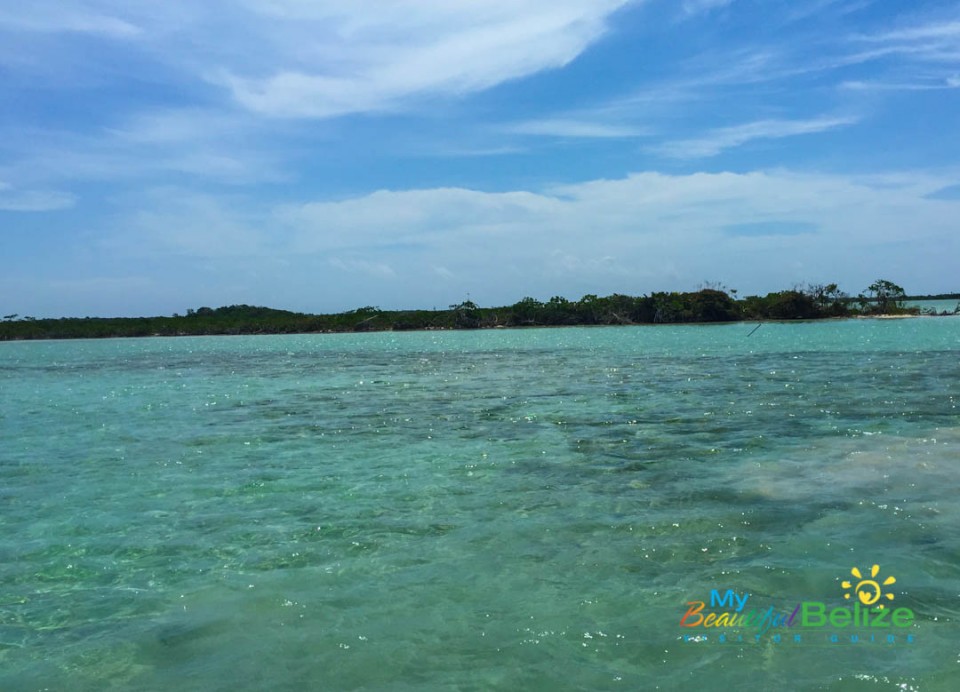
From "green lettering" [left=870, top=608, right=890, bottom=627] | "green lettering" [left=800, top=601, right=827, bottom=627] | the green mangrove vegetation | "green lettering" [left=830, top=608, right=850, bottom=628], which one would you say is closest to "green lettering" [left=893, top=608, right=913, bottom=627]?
"green lettering" [left=870, top=608, right=890, bottom=627]

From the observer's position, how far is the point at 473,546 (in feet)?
25.2

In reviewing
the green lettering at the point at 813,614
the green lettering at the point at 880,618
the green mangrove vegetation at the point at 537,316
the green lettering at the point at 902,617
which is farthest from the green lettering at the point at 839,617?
the green mangrove vegetation at the point at 537,316

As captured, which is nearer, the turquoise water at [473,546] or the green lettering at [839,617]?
the turquoise water at [473,546]

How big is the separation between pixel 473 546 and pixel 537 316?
10321 cm

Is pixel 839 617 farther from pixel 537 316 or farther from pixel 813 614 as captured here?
pixel 537 316

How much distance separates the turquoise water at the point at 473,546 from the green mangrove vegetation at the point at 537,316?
8584cm

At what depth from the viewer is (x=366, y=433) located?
1595 centimetres

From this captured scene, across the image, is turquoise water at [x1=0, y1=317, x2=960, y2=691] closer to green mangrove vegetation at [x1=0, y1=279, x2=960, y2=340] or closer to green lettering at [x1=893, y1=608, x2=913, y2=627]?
green lettering at [x1=893, y1=608, x2=913, y2=627]

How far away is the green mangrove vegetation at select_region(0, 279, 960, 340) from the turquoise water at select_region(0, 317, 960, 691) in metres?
85.8

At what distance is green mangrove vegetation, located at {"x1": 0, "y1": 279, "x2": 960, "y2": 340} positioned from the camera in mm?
99625

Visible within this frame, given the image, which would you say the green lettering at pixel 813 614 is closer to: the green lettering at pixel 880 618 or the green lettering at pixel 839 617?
the green lettering at pixel 839 617

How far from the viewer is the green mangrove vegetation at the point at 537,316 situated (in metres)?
99.6

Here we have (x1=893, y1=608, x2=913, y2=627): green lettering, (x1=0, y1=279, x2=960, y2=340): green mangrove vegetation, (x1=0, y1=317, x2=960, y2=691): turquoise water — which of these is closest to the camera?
(x1=0, y1=317, x2=960, y2=691): turquoise water

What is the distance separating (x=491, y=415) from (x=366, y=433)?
375cm
